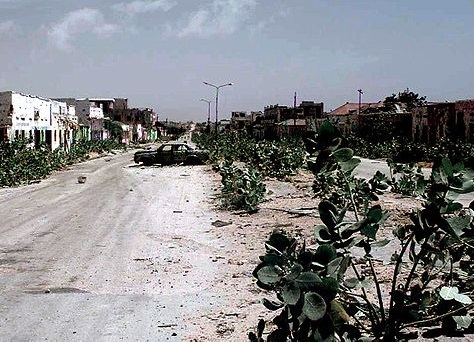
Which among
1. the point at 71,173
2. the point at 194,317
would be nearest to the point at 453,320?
the point at 194,317

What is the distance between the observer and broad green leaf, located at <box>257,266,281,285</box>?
268 cm

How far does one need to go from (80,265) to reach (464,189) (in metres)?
7.71

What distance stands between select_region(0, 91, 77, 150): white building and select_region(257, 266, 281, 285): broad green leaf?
2810 cm

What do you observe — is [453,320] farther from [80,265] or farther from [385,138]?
[385,138]

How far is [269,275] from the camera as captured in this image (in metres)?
2.69

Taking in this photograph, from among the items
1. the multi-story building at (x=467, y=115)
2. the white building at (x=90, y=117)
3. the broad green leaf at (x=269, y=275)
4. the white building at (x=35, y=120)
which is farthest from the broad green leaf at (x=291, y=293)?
the white building at (x=90, y=117)

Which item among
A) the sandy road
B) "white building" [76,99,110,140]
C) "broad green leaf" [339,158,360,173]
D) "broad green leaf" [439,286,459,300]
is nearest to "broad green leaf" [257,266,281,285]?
"broad green leaf" [339,158,360,173]

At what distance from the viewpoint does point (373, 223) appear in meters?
3.12

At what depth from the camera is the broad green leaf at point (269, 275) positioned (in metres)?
2.68

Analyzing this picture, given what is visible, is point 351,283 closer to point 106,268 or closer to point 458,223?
Result: point 458,223

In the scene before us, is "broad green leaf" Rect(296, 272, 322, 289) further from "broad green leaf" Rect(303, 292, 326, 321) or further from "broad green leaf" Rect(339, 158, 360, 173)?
"broad green leaf" Rect(339, 158, 360, 173)

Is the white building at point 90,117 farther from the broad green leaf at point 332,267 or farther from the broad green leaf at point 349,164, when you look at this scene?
the broad green leaf at point 332,267

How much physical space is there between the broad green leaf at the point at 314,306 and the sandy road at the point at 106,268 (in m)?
4.03

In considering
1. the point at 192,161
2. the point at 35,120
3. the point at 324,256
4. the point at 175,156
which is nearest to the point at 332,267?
the point at 324,256
